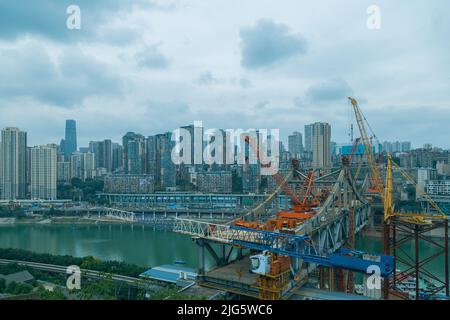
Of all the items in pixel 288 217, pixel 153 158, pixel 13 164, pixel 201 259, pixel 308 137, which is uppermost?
pixel 308 137

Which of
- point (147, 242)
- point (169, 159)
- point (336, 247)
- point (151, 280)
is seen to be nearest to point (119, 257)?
point (147, 242)

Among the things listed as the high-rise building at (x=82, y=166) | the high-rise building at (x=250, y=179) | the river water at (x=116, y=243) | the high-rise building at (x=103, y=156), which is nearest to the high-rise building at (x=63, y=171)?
the high-rise building at (x=82, y=166)

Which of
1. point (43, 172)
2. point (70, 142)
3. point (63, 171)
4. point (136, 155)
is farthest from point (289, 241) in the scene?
point (70, 142)

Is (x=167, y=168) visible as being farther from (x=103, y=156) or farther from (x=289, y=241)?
(x=289, y=241)

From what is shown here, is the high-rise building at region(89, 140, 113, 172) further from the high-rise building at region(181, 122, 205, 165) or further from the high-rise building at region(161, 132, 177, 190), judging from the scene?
the high-rise building at region(181, 122, 205, 165)

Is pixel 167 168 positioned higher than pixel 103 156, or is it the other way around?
pixel 103 156
